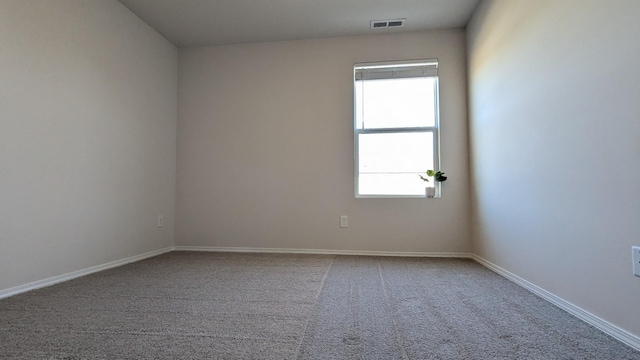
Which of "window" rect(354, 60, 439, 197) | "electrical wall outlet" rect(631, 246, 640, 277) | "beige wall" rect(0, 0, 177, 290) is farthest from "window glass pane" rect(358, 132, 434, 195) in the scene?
"beige wall" rect(0, 0, 177, 290)

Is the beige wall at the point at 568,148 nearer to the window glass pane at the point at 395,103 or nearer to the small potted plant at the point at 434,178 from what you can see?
the small potted plant at the point at 434,178

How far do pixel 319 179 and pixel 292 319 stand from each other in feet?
6.36

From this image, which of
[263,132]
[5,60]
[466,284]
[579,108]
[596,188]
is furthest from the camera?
[263,132]

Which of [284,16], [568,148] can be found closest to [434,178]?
[568,148]

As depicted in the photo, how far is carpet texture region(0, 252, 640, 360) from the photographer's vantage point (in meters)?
1.21

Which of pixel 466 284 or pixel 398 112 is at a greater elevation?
pixel 398 112

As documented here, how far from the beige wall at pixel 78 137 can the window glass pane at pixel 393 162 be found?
87.4 inches

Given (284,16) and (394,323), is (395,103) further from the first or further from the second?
(394,323)

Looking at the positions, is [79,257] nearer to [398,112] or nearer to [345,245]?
[345,245]

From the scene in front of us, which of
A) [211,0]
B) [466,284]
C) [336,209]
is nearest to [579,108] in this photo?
[466,284]

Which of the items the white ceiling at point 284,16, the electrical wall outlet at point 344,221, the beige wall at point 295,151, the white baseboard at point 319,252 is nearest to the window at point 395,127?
the beige wall at point 295,151

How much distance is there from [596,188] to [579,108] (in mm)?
414

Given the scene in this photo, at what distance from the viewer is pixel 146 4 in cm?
280

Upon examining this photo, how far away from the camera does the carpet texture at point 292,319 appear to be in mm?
1210
